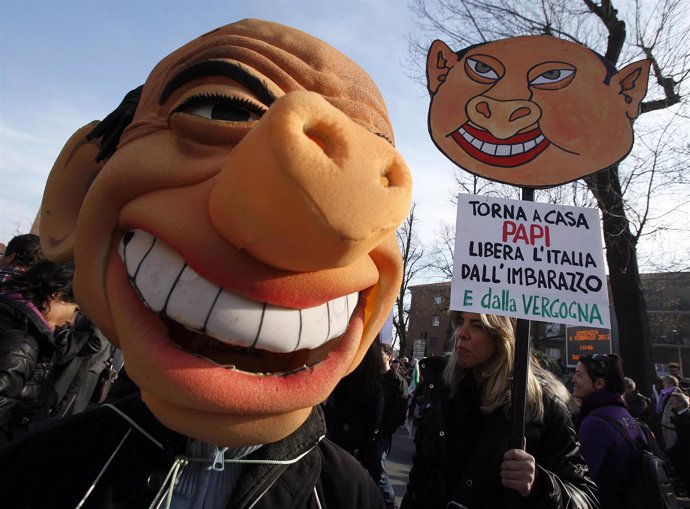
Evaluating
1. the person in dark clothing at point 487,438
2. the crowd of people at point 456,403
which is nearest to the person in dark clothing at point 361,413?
the crowd of people at point 456,403

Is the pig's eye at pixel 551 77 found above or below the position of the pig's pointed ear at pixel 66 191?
above

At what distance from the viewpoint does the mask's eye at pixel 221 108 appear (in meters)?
1.08

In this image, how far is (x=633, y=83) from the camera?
2.41 metres

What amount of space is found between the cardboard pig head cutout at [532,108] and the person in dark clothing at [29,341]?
2209 millimetres

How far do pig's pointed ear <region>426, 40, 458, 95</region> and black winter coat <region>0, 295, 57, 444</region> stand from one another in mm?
2371

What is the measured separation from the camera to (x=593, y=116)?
7.89ft

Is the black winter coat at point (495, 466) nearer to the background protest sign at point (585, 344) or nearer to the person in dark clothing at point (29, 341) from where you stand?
the person in dark clothing at point (29, 341)

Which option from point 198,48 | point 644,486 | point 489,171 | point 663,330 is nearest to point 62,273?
point 198,48

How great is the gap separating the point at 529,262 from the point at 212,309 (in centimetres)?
173

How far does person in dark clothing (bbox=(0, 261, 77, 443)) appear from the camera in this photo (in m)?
2.11

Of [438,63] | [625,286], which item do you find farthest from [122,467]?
[625,286]

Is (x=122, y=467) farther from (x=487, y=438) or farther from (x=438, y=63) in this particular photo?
(x=438, y=63)

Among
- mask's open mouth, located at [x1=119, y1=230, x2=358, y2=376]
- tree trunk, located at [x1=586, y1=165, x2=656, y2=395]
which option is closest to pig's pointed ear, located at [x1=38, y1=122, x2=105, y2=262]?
mask's open mouth, located at [x1=119, y1=230, x2=358, y2=376]

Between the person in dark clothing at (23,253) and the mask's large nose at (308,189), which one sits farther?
the person in dark clothing at (23,253)
